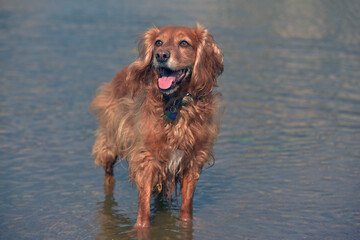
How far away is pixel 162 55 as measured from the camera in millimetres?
5152

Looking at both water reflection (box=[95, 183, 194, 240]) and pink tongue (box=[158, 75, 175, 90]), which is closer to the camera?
pink tongue (box=[158, 75, 175, 90])

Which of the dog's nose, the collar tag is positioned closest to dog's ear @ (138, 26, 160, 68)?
the dog's nose

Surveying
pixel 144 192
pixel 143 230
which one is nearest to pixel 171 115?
pixel 144 192

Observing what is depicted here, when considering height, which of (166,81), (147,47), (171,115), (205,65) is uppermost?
(147,47)

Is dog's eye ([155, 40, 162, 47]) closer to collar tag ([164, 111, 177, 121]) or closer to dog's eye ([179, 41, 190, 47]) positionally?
dog's eye ([179, 41, 190, 47])

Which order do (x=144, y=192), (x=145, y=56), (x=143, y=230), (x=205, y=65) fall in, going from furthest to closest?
(x=143, y=230)
(x=144, y=192)
(x=145, y=56)
(x=205, y=65)

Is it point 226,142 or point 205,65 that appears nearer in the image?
point 205,65

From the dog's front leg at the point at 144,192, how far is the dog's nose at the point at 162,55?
3.69ft

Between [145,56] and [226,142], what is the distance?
3502 millimetres

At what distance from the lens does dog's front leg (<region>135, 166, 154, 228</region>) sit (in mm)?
Result: 5617

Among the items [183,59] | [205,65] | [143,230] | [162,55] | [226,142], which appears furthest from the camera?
[226,142]

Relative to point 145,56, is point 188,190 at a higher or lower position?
lower

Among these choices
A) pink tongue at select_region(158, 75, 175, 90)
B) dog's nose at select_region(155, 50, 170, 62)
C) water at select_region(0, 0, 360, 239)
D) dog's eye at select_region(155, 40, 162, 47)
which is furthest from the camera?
water at select_region(0, 0, 360, 239)

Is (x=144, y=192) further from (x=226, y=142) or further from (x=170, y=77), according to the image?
(x=226, y=142)
